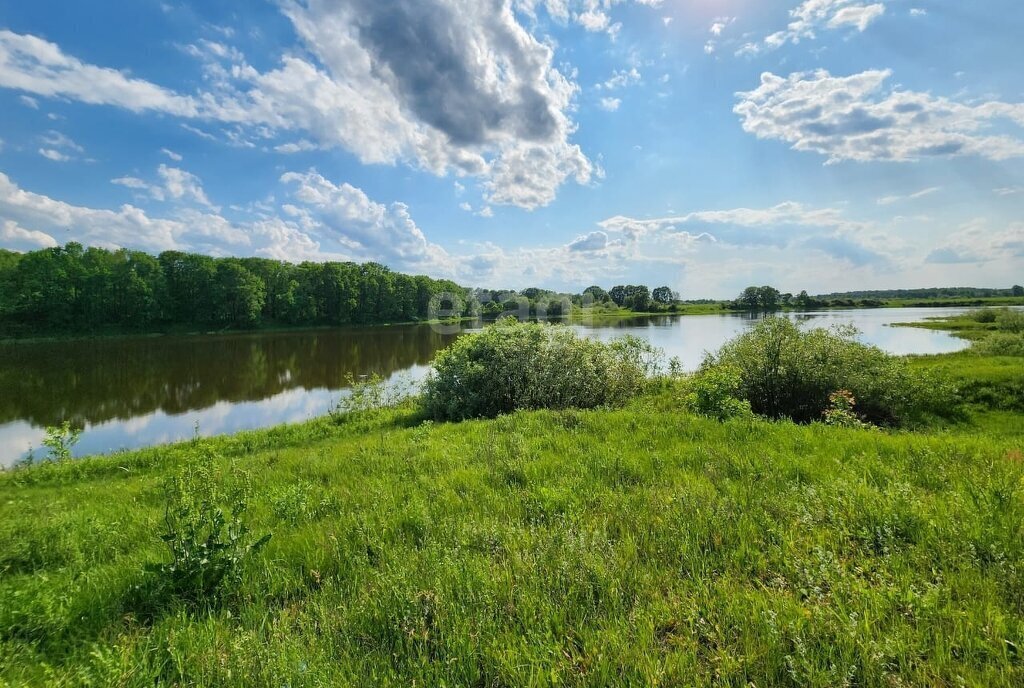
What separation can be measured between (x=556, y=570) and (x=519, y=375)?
9.65 meters

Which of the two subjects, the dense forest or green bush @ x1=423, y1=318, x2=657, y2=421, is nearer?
green bush @ x1=423, y1=318, x2=657, y2=421

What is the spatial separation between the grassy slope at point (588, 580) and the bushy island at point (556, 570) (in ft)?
0.07

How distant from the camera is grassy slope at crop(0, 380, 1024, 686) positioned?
7.75ft

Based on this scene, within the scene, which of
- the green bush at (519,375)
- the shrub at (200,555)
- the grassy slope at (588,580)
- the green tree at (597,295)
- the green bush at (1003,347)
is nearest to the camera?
the grassy slope at (588,580)

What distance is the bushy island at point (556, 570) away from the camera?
2383 mm

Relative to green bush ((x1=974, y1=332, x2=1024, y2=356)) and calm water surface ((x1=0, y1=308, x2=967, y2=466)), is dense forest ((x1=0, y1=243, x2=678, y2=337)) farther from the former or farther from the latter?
green bush ((x1=974, y1=332, x2=1024, y2=356))

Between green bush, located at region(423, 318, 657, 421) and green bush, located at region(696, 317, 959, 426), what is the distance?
3.36 meters

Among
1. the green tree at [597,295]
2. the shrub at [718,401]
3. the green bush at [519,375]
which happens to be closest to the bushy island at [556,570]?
the shrub at [718,401]

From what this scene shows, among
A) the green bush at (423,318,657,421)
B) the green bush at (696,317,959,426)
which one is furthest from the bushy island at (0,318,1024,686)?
the green bush at (696,317,959,426)

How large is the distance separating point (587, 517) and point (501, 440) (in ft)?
11.0

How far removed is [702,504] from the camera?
4.22 m

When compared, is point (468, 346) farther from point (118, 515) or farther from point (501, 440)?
point (118, 515)

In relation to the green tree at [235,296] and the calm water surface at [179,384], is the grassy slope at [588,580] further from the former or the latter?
the green tree at [235,296]

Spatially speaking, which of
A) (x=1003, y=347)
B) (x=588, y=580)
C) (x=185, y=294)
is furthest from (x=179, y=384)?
(x=185, y=294)
